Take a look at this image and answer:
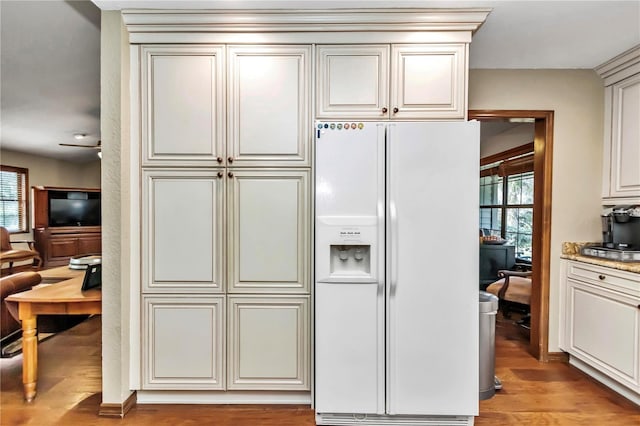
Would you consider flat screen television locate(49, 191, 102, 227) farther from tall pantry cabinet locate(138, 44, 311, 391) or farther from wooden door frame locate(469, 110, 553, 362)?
wooden door frame locate(469, 110, 553, 362)

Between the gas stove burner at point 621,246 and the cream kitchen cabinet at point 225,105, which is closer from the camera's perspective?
the cream kitchen cabinet at point 225,105

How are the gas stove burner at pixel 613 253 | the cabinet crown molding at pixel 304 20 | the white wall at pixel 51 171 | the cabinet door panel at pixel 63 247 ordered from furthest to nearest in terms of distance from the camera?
the cabinet door panel at pixel 63 247, the white wall at pixel 51 171, the gas stove burner at pixel 613 253, the cabinet crown molding at pixel 304 20

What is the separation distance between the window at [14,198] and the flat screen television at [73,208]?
0.46m

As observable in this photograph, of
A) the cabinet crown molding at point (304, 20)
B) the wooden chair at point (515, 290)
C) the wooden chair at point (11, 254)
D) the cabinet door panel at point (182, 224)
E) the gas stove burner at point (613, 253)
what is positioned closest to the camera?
the cabinet crown molding at point (304, 20)

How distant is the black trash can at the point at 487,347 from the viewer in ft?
7.55

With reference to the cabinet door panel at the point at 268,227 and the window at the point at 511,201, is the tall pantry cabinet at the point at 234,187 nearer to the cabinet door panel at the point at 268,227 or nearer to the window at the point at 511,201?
the cabinet door panel at the point at 268,227

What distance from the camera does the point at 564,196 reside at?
283 centimetres

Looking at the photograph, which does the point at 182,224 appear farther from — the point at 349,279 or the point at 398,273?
the point at 398,273

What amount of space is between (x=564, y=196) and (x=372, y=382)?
7.22 ft

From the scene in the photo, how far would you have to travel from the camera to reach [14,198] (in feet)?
22.0

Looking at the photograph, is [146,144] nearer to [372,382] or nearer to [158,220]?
[158,220]

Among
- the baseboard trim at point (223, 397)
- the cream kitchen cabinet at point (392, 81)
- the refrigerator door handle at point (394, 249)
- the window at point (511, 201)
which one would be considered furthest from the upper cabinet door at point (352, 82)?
the window at point (511, 201)

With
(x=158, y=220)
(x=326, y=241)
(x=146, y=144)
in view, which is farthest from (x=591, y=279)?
(x=146, y=144)

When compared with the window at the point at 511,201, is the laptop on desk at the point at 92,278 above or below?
below
